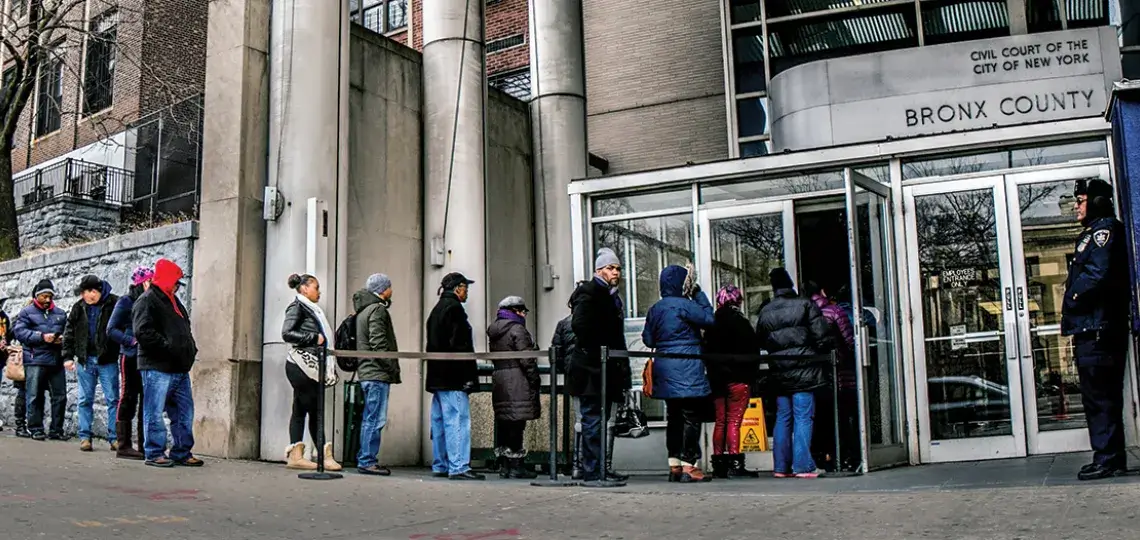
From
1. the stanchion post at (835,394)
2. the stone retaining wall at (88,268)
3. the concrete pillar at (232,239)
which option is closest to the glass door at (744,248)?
the stanchion post at (835,394)

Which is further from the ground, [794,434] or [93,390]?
[93,390]

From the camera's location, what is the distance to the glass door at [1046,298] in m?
9.88

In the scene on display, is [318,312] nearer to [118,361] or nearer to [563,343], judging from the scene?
[563,343]

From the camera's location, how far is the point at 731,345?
9.55 meters

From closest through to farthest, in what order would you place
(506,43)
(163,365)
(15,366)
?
(163,365) → (15,366) → (506,43)

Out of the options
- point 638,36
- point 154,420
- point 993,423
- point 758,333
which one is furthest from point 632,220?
point 638,36

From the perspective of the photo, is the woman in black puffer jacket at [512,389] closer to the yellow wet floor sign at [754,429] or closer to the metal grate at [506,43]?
the yellow wet floor sign at [754,429]

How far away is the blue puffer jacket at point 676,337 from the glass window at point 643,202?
2506mm

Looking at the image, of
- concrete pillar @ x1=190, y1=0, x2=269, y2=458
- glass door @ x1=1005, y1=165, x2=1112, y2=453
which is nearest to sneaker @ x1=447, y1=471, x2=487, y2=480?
concrete pillar @ x1=190, y1=0, x2=269, y2=458

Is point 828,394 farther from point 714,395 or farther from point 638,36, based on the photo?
point 638,36

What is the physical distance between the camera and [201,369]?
11.0 metres

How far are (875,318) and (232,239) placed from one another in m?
6.49

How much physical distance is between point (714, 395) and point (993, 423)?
2754mm

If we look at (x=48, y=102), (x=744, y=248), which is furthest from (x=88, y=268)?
(x=48, y=102)
